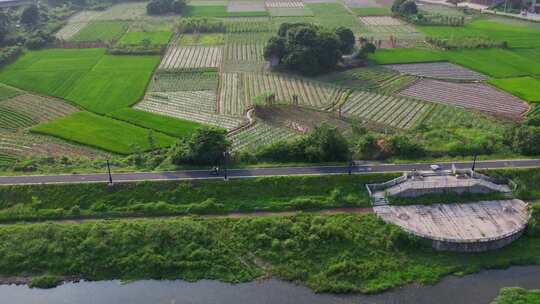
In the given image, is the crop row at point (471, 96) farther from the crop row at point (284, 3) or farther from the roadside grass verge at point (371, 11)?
the crop row at point (284, 3)

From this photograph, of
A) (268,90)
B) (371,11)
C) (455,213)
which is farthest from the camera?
(371,11)

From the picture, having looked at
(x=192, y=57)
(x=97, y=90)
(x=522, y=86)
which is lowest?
(x=97, y=90)

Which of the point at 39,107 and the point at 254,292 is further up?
the point at 39,107

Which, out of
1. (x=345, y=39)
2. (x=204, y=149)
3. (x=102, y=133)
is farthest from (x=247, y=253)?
(x=345, y=39)

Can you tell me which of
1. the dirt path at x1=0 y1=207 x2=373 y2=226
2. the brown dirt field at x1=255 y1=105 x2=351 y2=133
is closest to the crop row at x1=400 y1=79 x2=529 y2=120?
the brown dirt field at x1=255 y1=105 x2=351 y2=133

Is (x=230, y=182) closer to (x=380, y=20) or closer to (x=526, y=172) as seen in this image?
(x=526, y=172)

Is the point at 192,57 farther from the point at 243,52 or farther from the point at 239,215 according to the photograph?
the point at 239,215

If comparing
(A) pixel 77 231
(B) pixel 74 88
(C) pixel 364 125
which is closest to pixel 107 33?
(B) pixel 74 88
